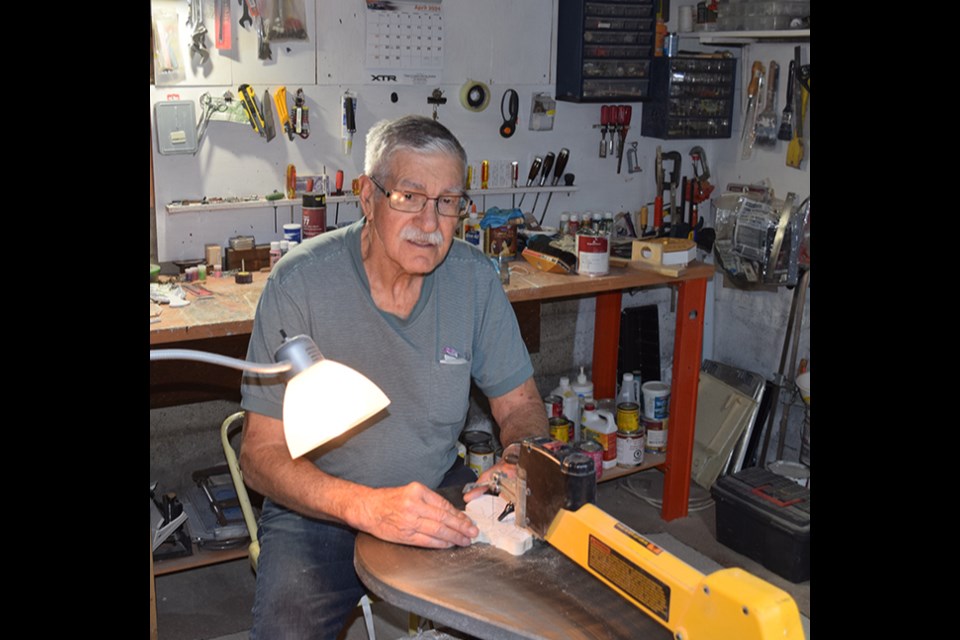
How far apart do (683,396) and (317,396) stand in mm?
2468

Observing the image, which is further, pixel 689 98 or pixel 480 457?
pixel 689 98

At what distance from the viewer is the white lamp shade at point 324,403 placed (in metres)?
1.33

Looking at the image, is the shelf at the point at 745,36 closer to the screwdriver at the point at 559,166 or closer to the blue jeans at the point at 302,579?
the screwdriver at the point at 559,166

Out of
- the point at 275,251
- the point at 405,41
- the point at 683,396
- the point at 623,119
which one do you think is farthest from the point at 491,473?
Result: the point at 623,119

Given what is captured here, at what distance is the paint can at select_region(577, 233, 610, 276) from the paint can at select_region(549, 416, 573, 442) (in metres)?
0.62

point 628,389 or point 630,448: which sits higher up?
point 628,389

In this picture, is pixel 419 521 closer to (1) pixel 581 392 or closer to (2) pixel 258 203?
(2) pixel 258 203

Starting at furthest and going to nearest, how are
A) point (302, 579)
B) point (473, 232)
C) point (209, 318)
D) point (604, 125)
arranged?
point (604, 125) → point (473, 232) → point (209, 318) → point (302, 579)

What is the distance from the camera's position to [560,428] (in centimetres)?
361

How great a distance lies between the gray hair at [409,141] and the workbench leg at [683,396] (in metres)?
1.52

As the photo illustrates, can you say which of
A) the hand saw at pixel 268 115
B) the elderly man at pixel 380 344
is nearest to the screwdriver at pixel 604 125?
the hand saw at pixel 268 115
